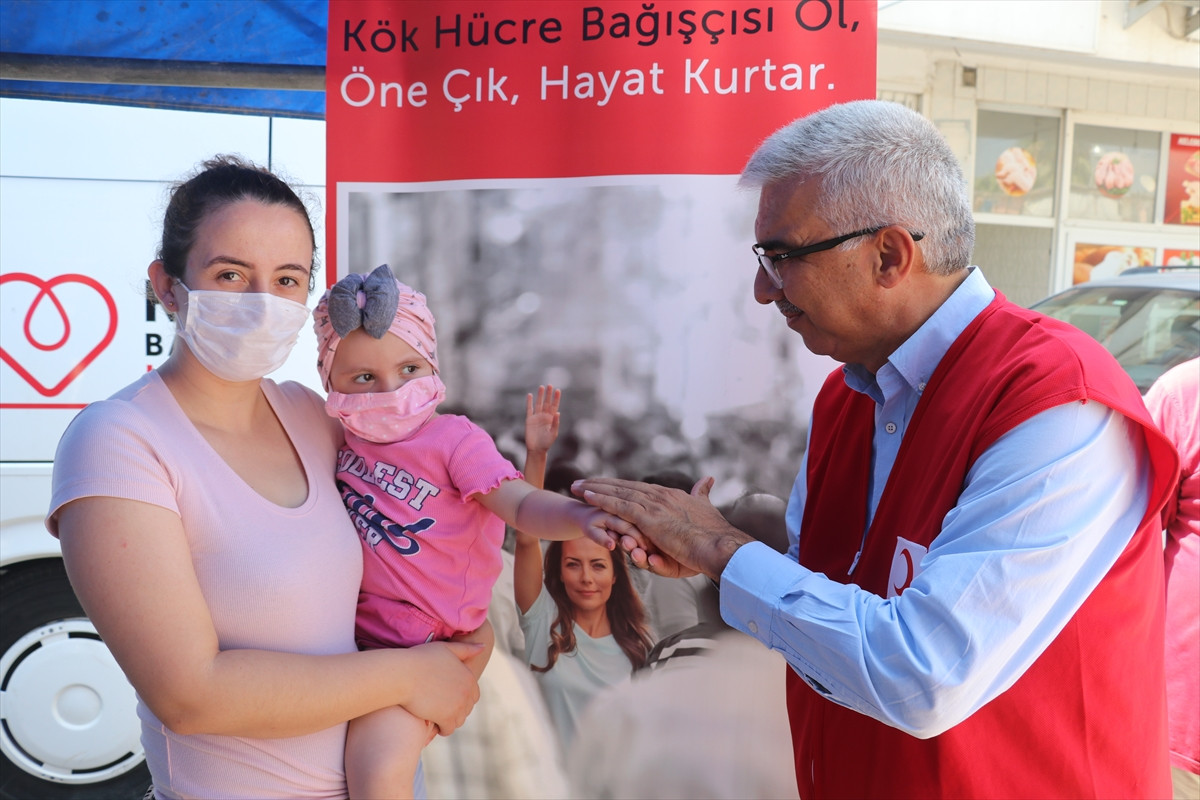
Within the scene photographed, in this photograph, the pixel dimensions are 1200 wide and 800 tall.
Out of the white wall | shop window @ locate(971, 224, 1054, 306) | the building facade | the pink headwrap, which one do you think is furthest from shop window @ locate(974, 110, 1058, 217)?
the pink headwrap

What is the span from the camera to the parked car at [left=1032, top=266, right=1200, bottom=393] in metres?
4.67

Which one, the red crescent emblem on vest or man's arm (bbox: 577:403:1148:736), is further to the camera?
the red crescent emblem on vest

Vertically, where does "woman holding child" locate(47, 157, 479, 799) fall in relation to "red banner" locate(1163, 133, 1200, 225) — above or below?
below

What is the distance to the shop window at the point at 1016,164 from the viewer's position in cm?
886

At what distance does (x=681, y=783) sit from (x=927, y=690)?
150 cm

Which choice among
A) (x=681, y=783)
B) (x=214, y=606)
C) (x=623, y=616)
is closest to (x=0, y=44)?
(x=214, y=606)

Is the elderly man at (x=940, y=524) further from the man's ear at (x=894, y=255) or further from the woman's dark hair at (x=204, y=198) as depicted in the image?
the woman's dark hair at (x=204, y=198)

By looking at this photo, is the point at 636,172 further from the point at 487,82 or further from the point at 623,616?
the point at 623,616

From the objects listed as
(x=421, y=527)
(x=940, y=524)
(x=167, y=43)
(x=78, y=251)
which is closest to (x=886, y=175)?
(x=940, y=524)

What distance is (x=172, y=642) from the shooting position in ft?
4.45

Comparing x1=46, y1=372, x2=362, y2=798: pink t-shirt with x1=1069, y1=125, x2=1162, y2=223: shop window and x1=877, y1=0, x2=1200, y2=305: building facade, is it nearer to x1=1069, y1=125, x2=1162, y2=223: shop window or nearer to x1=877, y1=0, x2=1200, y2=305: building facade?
x1=877, y1=0, x2=1200, y2=305: building facade

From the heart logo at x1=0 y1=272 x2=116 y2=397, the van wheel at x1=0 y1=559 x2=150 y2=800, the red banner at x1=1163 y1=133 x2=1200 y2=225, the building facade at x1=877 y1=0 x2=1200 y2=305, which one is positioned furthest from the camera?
the red banner at x1=1163 y1=133 x2=1200 y2=225

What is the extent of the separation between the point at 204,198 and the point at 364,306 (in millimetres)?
369

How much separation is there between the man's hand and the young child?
0.04m
